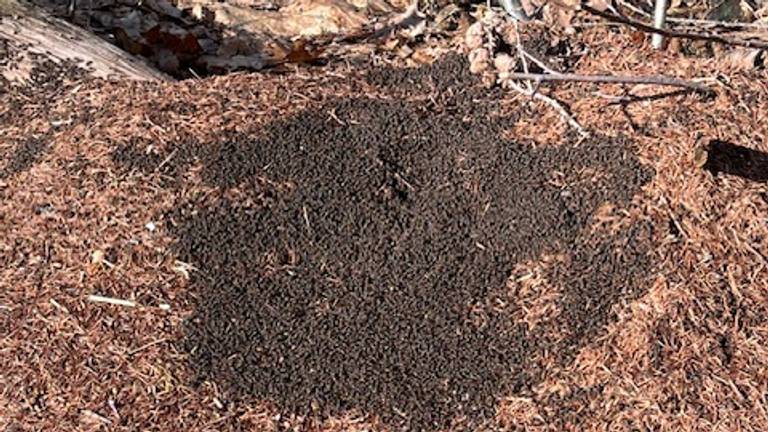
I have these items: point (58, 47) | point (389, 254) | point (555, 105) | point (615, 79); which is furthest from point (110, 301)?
point (615, 79)

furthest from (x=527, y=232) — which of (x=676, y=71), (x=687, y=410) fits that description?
(x=676, y=71)

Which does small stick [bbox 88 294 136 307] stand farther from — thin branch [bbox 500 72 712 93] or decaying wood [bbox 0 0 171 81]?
thin branch [bbox 500 72 712 93]

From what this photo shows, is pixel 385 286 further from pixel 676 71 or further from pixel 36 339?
pixel 676 71

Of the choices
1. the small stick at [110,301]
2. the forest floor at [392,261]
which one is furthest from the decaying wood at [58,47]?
the small stick at [110,301]

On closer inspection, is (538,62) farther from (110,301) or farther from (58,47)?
(58,47)

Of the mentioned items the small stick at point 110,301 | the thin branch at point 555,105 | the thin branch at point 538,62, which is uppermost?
the thin branch at point 538,62

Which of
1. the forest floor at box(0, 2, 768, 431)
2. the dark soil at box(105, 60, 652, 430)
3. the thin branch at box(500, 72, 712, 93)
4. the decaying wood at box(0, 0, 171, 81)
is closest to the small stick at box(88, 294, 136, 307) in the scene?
the forest floor at box(0, 2, 768, 431)

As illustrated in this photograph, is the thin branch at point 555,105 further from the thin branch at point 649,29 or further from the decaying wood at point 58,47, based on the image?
the decaying wood at point 58,47
